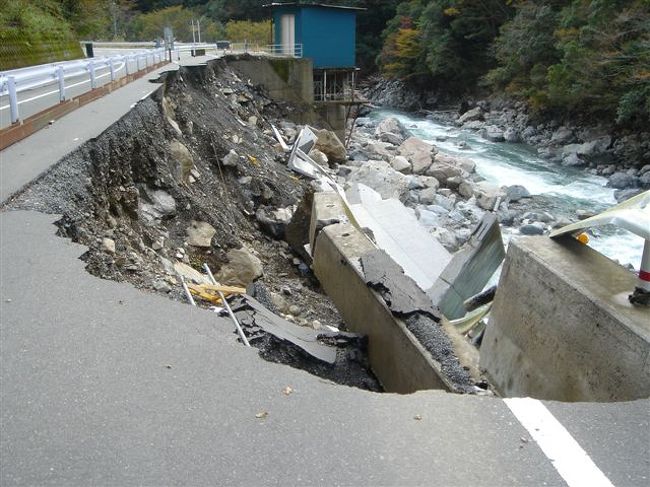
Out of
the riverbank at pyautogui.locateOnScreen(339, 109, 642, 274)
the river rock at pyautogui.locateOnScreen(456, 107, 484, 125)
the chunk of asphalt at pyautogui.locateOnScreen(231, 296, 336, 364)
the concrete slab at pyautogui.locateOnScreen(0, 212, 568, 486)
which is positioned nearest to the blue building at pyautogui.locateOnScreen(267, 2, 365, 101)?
the riverbank at pyautogui.locateOnScreen(339, 109, 642, 274)

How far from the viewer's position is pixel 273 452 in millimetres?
2582

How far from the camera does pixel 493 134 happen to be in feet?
101

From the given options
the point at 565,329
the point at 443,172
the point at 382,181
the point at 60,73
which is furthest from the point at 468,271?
the point at 443,172

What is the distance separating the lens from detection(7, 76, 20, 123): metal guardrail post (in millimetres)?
7559

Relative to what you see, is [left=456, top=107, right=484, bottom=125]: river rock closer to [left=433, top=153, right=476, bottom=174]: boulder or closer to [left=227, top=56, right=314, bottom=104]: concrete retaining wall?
[left=227, top=56, right=314, bottom=104]: concrete retaining wall

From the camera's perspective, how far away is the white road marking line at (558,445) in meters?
2.52

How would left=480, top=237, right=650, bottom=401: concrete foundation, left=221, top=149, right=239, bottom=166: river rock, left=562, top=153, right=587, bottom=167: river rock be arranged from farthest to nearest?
1. left=562, top=153, right=587, bottom=167: river rock
2. left=221, top=149, right=239, bottom=166: river rock
3. left=480, top=237, right=650, bottom=401: concrete foundation

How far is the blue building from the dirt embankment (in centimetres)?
1336

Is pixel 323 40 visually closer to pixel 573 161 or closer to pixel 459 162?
pixel 459 162

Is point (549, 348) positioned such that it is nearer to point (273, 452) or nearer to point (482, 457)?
point (482, 457)

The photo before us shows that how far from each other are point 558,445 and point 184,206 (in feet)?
22.0

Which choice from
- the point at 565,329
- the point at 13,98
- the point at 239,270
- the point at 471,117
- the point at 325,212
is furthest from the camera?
the point at 471,117

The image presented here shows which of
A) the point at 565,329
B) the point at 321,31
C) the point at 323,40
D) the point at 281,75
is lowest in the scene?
the point at 565,329

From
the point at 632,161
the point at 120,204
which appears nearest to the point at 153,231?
the point at 120,204
